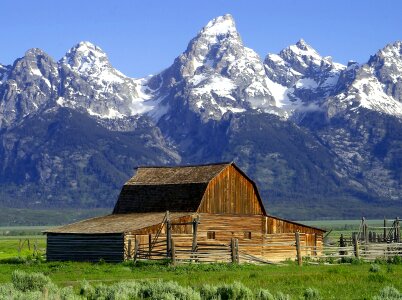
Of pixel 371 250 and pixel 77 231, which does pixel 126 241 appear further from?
pixel 371 250

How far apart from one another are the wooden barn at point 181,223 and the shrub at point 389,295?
28059mm

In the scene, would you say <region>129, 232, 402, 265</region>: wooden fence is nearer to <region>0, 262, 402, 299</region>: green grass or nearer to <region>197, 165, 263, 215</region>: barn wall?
<region>0, 262, 402, 299</region>: green grass

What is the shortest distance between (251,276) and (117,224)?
2391 cm

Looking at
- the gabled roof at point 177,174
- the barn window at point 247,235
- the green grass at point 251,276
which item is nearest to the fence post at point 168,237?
the green grass at point 251,276

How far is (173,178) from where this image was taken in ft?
233

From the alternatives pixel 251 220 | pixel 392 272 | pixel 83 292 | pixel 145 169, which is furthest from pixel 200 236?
pixel 83 292

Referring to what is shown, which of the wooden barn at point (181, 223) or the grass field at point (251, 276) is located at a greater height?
the wooden barn at point (181, 223)

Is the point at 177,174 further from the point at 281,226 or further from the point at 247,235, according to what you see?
the point at 281,226

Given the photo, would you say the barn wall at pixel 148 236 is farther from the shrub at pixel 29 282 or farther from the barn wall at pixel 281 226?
the shrub at pixel 29 282

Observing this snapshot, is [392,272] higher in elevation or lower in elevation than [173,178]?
lower

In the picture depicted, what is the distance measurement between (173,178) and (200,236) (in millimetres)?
6046

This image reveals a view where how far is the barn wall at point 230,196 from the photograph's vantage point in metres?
68.0

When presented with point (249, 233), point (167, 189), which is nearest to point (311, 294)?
point (249, 233)

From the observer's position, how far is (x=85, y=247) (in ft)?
210
